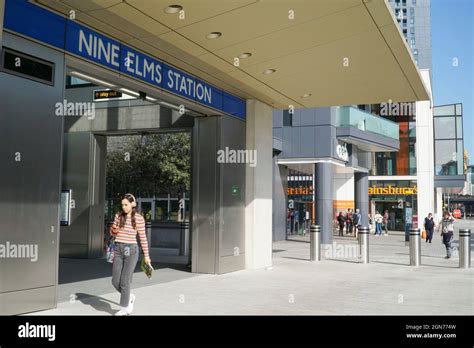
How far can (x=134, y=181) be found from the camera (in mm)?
23641

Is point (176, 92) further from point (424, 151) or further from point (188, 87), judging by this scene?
point (424, 151)

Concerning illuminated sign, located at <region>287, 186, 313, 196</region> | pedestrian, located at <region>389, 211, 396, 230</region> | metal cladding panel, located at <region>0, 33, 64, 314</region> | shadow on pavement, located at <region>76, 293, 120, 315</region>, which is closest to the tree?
shadow on pavement, located at <region>76, 293, 120, 315</region>

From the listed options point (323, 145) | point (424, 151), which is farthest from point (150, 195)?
point (424, 151)

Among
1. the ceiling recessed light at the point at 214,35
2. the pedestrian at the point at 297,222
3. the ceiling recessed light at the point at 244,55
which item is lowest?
the pedestrian at the point at 297,222

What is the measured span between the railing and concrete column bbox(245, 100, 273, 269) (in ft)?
33.6

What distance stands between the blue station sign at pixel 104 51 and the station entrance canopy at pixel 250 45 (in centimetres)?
2

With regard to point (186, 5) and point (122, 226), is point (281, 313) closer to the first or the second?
point (122, 226)

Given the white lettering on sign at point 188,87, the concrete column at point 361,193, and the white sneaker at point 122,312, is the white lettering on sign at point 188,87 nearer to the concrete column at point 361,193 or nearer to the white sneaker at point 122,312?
the white sneaker at point 122,312

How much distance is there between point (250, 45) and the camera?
29.7 feet

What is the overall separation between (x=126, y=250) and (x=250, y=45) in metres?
4.27

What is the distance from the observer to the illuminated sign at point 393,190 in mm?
37969

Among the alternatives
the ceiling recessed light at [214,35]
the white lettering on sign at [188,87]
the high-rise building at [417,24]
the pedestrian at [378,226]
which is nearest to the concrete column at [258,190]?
the white lettering on sign at [188,87]
